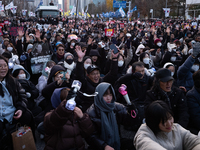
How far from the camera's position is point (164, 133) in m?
1.92

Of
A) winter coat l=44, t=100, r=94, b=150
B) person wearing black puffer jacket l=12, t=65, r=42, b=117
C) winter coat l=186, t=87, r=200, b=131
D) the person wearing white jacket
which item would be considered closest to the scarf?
winter coat l=44, t=100, r=94, b=150

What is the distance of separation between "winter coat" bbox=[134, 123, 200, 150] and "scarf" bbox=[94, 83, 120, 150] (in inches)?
26.9

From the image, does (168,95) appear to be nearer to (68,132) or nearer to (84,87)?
(84,87)

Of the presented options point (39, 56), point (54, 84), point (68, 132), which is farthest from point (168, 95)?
point (39, 56)

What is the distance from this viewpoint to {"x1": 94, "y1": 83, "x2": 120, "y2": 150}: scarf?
8.36 feet

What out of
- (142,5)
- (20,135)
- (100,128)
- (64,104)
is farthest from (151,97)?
(142,5)

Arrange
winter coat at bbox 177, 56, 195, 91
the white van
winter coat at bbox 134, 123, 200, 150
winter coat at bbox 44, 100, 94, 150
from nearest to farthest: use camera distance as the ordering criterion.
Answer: winter coat at bbox 134, 123, 200, 150, winter coat at bbox 44, 100, 94, 150, winter coat at bbox 177, 56, 195, 91, the white van

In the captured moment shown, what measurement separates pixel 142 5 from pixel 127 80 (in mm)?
53552

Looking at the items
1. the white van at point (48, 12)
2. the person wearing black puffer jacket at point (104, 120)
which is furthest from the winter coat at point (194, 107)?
the white van at point (48, 12)

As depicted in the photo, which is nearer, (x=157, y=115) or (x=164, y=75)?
(x=157, y=115)

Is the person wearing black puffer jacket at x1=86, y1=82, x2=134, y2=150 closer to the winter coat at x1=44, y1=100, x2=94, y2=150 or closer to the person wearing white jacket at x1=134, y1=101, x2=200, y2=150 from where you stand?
the winter coat at x1=44, y1=100, x2=94, y2=150

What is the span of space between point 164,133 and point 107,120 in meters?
0.82

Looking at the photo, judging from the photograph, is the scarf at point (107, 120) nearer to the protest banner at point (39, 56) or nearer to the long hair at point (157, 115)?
the long hair at point (157, 115)

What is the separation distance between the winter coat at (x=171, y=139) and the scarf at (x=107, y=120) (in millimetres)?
682
